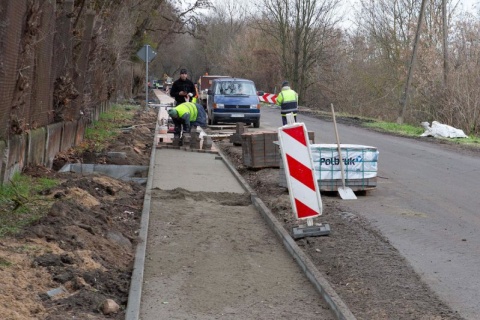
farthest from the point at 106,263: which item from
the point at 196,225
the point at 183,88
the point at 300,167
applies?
the point at 183,88

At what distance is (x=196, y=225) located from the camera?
9.13 metres

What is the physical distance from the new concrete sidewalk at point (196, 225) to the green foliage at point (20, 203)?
4.04ft

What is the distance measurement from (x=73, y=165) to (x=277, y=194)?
376cm

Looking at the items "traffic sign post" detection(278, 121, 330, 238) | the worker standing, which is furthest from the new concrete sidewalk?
the worker standing

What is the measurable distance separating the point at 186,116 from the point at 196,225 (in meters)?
9.27

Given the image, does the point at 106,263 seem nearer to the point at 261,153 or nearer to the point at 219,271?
the point at 219,271

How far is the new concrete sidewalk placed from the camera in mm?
5781

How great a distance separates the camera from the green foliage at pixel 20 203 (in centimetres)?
741

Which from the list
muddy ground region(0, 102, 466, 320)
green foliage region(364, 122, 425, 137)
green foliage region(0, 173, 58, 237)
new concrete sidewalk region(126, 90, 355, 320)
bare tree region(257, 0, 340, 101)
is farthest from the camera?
bare tree region(257, 0, 340, 101)

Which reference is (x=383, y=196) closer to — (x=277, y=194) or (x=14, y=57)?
(x=277, y=194)

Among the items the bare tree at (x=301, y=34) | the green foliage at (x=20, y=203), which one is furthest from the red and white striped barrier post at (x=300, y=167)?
the bare tree at (x=301, y=34)

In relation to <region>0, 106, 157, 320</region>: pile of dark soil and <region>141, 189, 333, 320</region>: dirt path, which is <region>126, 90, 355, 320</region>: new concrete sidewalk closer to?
<region>141, 189, 333, 320</region>: dirt path

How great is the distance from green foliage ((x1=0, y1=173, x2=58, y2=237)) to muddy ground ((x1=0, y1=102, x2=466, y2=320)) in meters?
0.18

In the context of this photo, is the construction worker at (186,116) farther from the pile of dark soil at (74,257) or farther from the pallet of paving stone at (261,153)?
the pile of dark soil at (74,257)
